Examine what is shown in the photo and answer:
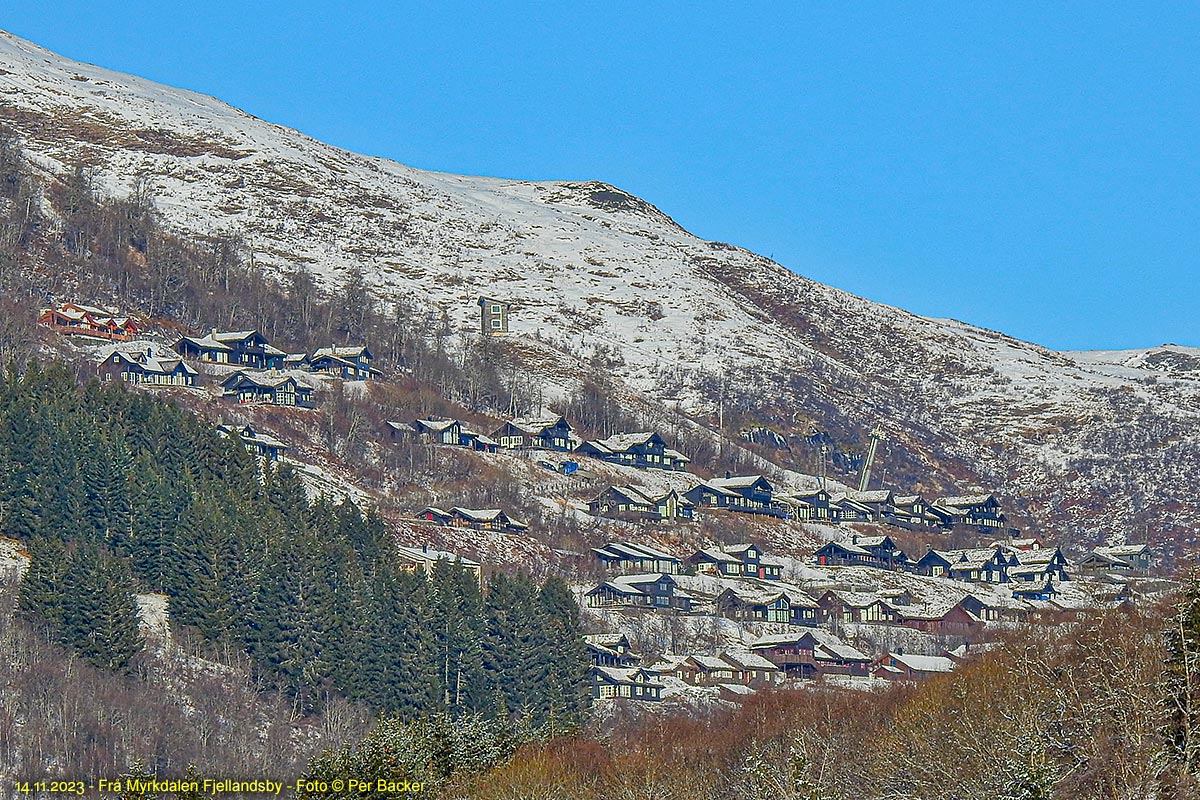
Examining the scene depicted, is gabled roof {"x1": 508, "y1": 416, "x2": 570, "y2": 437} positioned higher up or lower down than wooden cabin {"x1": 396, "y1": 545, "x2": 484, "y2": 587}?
higher up

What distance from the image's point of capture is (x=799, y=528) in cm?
17350

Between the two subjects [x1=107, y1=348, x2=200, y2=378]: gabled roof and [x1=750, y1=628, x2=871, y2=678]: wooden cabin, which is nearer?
[x1=750, y1=628, x2=871, y2=678]: wooden cabin

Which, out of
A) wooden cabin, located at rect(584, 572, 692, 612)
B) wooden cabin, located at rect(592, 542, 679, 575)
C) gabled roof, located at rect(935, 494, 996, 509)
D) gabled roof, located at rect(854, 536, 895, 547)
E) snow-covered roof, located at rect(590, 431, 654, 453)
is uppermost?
snow-covered roof, located at rect(590, 431, 654, 453)

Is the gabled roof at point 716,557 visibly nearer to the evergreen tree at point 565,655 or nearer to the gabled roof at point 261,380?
the evergreen tree at point 565,655

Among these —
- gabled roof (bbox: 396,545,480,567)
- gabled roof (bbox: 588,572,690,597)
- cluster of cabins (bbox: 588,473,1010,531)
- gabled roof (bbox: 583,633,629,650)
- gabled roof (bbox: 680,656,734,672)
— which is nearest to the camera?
gabled roof (bbox: 680,656,734,672)

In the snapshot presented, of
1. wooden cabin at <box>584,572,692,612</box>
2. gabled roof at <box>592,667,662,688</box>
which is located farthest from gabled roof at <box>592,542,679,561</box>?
gabled roof at <box>592,667,662,688</box>

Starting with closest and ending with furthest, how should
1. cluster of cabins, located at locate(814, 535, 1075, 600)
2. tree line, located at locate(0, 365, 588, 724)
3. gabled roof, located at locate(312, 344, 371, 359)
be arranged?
tree line, located at locate(0, 365, 588, 724) < cluster of cabins, located at locate(814, 535, 1075, 600) < gabled roof, located at locate(312, 344, 371, 359)

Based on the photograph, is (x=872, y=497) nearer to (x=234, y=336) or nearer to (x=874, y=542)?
(x=874, y=542)

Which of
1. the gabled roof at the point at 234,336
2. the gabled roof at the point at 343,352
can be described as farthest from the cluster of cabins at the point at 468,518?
the gabled roof at the point at 343,352

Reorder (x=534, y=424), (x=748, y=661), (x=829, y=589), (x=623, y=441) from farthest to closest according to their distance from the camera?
(x=623, y=441) < (x=534, y=424) < (x=829, y=589) < (x=748, y=661)

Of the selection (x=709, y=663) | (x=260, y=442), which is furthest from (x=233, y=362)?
(x=709, y=663)

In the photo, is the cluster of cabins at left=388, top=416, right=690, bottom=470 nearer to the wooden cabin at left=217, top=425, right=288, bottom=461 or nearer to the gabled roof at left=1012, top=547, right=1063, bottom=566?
the wooden cabin at left=217, top=425, right=288, bottom=461

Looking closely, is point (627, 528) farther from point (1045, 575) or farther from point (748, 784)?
point (748, 784)

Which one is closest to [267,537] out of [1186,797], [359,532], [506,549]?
[359,532]
